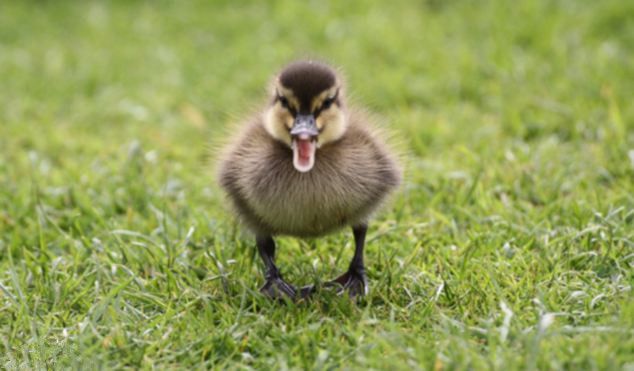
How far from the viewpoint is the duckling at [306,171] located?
10.3ft

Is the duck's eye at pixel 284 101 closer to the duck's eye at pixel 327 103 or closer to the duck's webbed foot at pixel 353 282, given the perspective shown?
the duck's eye at pixel 327 103

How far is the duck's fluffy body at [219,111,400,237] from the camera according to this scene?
3.25 meters

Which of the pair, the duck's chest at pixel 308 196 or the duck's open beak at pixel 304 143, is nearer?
the duck's open beak at pixel 304 143

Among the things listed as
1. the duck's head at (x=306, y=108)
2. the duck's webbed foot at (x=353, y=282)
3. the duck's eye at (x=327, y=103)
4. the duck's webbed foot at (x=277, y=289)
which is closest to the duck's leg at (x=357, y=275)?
the duck's webbed foot at (x=353, y=282)

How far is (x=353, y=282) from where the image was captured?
134 inches

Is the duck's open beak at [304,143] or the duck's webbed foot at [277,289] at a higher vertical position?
the duck's open beak at [304,143]

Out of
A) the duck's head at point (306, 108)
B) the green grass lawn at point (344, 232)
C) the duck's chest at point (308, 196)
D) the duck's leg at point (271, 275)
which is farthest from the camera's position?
the duck's leg at point (271, 275)

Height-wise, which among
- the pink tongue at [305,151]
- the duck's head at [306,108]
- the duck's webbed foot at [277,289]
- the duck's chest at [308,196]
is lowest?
the duck's webbed foot at [277,289]

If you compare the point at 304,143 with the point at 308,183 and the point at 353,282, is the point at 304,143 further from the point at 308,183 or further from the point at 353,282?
the point at 353,282

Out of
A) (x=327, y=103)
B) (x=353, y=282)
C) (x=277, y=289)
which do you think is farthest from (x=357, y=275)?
(x=327, y=103)

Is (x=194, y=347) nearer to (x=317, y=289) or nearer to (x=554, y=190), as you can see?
(x=317, y=289)

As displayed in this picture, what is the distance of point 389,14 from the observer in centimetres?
734

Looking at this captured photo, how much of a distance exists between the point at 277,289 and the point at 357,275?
0.33 m

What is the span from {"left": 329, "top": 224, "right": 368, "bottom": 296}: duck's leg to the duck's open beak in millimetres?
468
